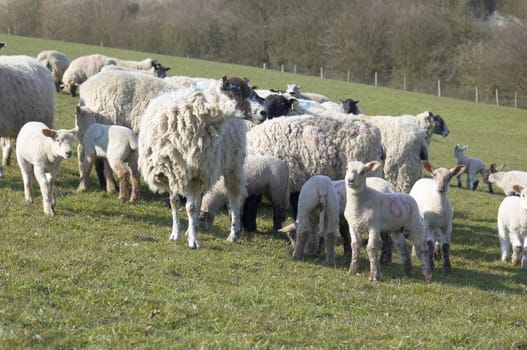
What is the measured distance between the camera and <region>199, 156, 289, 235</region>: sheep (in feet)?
34.4

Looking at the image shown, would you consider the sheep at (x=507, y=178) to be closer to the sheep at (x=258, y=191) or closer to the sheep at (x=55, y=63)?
the sheep at (x=258, y=191)

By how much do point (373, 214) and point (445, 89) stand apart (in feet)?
161

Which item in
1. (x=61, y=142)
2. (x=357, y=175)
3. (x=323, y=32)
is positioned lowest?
(x=357, y=175)

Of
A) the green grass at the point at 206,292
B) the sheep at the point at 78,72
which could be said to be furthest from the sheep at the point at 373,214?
the sheep at the point at 78,72

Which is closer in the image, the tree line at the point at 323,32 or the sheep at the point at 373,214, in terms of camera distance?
the sheep at the point at 373,214

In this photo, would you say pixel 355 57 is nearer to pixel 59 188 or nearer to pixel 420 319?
pixel 59 188

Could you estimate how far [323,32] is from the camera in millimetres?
61125

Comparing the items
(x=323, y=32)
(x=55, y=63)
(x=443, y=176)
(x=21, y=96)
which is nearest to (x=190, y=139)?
(x=443, y=176)

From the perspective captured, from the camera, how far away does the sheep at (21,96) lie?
482 inches

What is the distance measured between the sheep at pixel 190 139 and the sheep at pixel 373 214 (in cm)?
164

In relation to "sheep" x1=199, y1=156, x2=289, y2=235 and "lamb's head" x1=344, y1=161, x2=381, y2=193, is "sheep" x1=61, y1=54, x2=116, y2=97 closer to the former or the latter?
"sheep" x1=199, y1=156, x2=289, y2=235

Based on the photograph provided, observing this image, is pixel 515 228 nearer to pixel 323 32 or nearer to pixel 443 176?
pixel 443 176

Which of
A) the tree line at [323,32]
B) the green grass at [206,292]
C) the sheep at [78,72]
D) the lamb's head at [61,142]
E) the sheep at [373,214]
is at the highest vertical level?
the tree line at [323,32]

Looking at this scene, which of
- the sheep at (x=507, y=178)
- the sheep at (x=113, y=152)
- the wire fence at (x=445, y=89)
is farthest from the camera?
the wire fence at (x=445, y=89)
